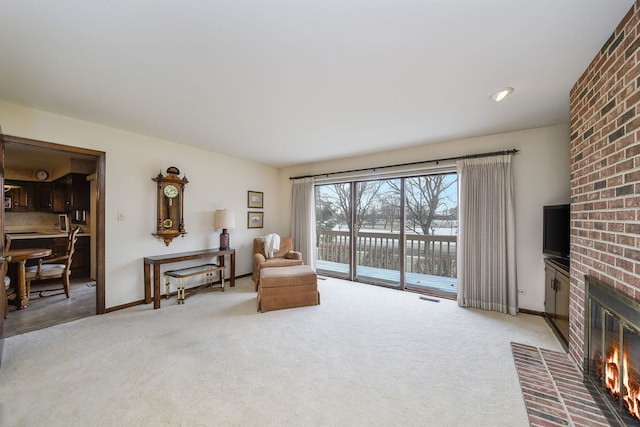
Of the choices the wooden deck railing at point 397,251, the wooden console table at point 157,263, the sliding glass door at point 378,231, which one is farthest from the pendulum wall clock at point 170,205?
the sliding glass door at point 378,231

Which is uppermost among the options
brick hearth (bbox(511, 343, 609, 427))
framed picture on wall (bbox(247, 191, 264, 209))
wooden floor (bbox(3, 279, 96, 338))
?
framed picture on wall (bbox(247, 191, 264, 209))

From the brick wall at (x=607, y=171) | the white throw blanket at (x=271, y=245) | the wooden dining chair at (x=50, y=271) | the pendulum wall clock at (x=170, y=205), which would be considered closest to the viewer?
the brick wall at (x=607, y=171)

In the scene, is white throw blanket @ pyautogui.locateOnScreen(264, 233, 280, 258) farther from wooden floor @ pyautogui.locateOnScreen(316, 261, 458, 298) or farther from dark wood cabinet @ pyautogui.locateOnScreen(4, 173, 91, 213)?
dark wood cabinet @ pyautogui.locateOnScreen(4, 173, 91, 213)

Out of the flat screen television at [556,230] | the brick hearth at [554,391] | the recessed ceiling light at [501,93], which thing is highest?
the recessed ceiling light at [501,93]

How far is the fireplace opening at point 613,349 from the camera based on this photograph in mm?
1332

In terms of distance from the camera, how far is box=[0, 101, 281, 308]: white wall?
2715mm

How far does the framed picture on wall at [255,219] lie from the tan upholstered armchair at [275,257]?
0.49 m

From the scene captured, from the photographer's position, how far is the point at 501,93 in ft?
6.93

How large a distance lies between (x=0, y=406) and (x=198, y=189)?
2931 millimetres

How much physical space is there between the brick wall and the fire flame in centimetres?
38

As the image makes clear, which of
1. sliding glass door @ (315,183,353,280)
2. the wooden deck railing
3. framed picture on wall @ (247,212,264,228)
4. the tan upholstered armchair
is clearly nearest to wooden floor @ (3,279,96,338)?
the tan upholstered armchair

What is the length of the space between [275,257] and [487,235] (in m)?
3.26

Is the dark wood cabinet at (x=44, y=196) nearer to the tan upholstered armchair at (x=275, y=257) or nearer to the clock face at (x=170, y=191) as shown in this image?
the clock face at (x=170, y=191)

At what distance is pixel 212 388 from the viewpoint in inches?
68.8
